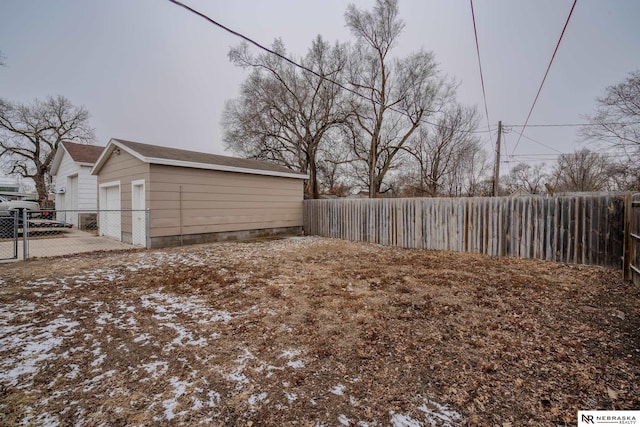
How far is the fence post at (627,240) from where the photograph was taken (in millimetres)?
4711

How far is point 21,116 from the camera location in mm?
19203

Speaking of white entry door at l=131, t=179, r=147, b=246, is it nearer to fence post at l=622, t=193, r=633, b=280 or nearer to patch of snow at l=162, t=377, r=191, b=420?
patch of snow at l=162, t=377, r=191, b=420

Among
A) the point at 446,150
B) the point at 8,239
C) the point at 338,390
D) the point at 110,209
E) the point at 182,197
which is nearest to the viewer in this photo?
the point at 338,390

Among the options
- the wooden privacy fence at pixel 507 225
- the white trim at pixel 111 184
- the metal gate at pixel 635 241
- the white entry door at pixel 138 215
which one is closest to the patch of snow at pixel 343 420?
the metal gate at pixel 635 241

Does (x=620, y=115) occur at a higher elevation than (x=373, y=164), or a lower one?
higher

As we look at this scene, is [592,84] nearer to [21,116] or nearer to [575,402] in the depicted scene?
[575,402]

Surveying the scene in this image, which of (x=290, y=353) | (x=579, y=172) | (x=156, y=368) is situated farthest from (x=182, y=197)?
(x=579, y=172)

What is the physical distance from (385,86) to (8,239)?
18661 mm

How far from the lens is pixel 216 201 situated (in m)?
9.27

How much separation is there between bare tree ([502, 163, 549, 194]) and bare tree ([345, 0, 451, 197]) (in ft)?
62.6

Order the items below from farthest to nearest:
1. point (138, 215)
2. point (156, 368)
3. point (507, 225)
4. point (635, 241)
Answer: point (138, 215)
point (507, 225)
point (635, 241)
point (156, 368)

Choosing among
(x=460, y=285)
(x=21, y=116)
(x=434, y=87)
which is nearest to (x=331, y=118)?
(x=434, y=87)

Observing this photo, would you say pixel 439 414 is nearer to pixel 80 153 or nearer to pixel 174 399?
pixel 174 399

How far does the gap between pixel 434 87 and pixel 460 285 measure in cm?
1533
